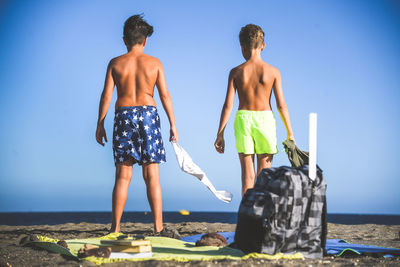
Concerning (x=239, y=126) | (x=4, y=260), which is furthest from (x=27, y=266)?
(x=239, y=126)

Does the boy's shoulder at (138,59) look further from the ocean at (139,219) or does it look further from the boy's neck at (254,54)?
the ocean at (139,219)

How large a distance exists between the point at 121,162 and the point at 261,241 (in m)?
2.35

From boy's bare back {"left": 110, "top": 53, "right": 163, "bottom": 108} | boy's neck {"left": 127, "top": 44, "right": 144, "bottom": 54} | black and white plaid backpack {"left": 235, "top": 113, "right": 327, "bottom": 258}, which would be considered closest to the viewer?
black and white plaid backpack {"left": 235, "top": 113, "right": 327, "bottom": 258}

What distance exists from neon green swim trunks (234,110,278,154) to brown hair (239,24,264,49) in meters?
0.90

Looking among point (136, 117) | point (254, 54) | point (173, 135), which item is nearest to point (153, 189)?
point (173, 135)

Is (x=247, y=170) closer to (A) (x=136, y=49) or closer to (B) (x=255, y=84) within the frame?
(B) (x=255, y=84)

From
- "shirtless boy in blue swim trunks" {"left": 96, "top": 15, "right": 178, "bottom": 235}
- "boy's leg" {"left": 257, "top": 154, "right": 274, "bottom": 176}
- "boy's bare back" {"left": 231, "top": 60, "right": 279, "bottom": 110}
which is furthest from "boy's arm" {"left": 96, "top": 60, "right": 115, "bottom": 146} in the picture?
"boy's leg" {"left": 257, "top": 154, "right": 274, "bottom": 176}

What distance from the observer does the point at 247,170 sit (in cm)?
569

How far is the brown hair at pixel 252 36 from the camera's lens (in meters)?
5.91

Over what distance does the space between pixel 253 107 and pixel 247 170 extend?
792 millimetres

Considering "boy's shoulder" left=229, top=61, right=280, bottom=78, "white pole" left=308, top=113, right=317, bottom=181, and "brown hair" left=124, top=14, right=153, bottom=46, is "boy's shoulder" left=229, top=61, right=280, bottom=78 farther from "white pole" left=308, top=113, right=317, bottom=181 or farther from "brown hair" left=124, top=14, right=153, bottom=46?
"white pole" left=308, top=113, right=317, bottom=181

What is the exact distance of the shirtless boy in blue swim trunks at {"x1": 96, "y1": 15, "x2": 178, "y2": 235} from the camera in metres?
5.74

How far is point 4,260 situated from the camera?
14.7 ft

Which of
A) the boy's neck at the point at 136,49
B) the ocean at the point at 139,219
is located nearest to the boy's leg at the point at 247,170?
the boy's neck at the point at 136,49
